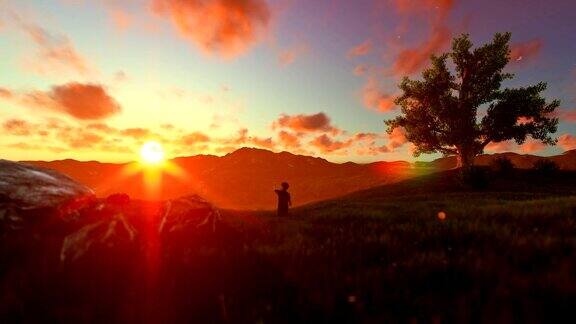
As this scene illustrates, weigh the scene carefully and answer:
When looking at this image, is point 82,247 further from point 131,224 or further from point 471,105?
point 471,105

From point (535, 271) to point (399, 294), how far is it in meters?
2.04

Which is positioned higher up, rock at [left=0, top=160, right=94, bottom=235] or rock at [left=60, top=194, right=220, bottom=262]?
rock at [left=0, top=160, right=94, bottom=235]

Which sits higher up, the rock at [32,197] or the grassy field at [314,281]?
the rock at [32,197]

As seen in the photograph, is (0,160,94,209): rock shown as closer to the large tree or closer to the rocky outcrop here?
the rocky outcrop

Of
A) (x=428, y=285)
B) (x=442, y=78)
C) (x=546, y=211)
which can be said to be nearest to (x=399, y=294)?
(x=428, y=285)

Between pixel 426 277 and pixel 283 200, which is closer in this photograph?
pixel 426 277

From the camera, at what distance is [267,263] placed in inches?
240

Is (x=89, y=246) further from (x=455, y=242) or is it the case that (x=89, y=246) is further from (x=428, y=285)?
(x=455, y=242)

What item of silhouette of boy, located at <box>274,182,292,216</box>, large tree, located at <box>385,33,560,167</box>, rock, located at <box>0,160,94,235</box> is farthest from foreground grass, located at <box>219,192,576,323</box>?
large tree, located at <box>385,33,560,167</box>

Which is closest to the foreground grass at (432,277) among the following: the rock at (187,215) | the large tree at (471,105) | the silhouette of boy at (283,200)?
the rock at (187,215)

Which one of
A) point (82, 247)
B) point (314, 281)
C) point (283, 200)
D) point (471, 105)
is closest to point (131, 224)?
point (82, 247)

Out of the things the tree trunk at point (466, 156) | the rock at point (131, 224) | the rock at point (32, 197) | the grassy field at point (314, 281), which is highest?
the tree trunk at point (466, 156)

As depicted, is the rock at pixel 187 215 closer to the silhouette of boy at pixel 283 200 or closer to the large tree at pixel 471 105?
the silhouette of boy at pixel 283 200

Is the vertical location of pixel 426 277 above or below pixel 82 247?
below
